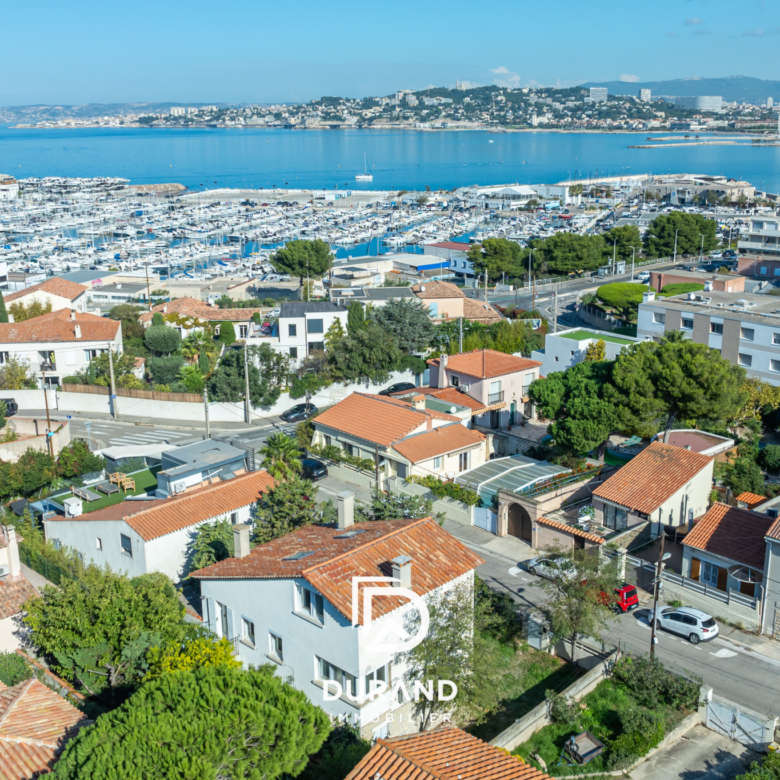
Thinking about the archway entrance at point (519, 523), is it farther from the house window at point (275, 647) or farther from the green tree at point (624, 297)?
the green tree at point (624, 297)

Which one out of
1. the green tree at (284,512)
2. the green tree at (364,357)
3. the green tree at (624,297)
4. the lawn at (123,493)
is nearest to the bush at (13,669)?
the green tree at (284,512)

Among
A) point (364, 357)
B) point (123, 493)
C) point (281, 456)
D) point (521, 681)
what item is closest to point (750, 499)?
point (521, 681)

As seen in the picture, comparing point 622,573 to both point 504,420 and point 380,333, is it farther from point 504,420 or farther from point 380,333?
point 380,333

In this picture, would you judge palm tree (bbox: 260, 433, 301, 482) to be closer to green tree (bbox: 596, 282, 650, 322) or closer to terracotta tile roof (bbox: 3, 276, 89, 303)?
green tree (bbox: 596, 282, 650, 322)

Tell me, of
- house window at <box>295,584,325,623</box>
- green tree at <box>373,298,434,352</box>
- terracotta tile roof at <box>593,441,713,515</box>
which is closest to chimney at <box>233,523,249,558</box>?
house window at <box>295,584,325,623</box>

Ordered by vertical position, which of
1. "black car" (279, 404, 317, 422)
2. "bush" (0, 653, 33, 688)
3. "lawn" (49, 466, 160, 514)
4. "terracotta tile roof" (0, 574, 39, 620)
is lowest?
"black car" (279, 404, 317, 422)

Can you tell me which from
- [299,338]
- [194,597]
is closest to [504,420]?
[299,338]

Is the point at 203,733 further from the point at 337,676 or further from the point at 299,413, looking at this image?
the point at 299,413
